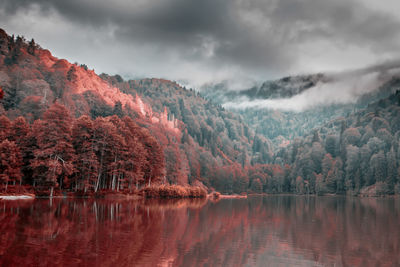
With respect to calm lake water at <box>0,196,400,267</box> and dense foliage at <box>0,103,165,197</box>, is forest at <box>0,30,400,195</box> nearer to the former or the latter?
dense foliage at <box>0,103,165,197</box>

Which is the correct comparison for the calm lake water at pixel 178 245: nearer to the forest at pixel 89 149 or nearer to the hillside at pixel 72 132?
the forest at pixel 89 149

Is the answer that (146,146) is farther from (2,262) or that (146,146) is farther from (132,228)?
(2,262)

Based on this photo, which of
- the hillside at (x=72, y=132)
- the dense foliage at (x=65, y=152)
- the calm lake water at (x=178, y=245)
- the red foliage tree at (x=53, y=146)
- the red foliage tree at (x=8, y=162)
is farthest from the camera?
the hillside at (x=72, y=132)

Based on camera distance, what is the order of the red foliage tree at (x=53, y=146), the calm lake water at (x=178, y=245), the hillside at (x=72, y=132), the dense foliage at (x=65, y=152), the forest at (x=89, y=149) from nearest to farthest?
the calm lake water at (x=178, y=245)
the red foliage tree at (x=53, y=146)
the dense foliage at (x=65, y=152)
the forest at (x=89, y=149)
the hillside at (x=72, y=132)

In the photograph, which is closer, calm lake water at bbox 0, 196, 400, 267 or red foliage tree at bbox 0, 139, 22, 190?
calm lake water at bbox 0, 196, 400, 267

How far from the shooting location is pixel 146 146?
277ft

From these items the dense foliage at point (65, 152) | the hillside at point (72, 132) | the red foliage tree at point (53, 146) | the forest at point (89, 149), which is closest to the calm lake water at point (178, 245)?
Answer: the forest at point (89, 149)

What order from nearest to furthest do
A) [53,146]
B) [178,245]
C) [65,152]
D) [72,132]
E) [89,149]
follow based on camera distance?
[178,245], [53,146], [65,152], [89,149], [72,132]

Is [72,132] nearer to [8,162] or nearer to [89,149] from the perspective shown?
[89,149]

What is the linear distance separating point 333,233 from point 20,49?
549 feet

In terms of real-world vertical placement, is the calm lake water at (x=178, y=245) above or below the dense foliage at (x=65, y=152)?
below

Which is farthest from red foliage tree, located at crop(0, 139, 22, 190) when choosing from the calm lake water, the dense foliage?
the calm lake water

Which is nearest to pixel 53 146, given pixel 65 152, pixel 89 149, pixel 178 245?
pixel 65 152

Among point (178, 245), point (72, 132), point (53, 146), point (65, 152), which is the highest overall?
point (72, 132)
